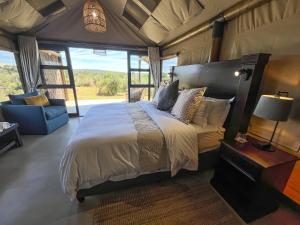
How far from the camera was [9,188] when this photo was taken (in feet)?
5.65

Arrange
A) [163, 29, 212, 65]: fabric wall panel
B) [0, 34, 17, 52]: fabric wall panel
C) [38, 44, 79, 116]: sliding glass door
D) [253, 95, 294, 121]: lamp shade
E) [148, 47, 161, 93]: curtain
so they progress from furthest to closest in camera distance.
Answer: [148, 47, 161, 93]: curtain
[38, 44, 79, 116]: sliding glass door
[0, 34, 17, 52]: fabric wall panel
[163, 29, 212, 65]: fabric wall panel
[253, 95, 294, 121]: lamp shade

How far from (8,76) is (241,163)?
511 cm

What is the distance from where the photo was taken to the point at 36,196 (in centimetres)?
162

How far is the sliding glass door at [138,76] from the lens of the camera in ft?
15.4

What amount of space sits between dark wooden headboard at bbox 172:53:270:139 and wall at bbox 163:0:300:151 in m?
→ 0.14

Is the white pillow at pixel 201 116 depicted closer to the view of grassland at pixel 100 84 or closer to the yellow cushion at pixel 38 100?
the yellow cushion at pixel 38 100

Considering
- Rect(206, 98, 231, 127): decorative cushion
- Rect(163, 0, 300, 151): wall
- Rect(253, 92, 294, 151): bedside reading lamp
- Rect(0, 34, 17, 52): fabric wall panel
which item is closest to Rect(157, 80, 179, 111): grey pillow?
Rect(206, 98, 231, 127): decorative cushion

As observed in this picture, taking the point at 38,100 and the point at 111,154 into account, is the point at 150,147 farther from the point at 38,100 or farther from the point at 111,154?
the point at 38,100

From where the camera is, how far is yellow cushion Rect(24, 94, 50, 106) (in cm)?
326

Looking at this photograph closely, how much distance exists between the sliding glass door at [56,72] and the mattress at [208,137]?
4149mm

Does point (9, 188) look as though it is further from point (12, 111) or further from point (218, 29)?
point (218, 29)

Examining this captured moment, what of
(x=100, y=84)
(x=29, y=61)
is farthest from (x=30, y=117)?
(x=100, y=84)

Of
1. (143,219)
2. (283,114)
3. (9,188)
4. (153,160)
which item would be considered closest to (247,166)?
(283,114)

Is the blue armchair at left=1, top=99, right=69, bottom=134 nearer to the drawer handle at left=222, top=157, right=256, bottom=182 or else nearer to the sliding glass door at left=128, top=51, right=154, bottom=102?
the sliding glass door at left=128, top=51, right=154, bottom=102
